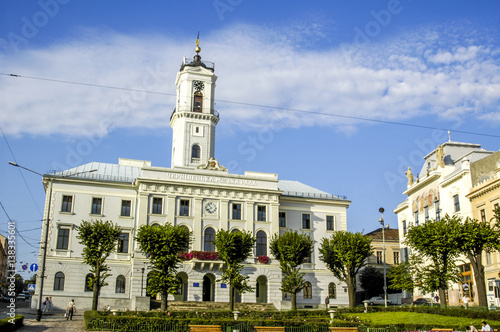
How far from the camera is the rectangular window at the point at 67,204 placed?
50.8 meters

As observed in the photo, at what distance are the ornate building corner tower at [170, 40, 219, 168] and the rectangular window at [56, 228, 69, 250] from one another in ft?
49.1

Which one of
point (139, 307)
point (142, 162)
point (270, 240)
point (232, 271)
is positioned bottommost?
point (139, 307)

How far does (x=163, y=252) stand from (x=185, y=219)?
980 cm

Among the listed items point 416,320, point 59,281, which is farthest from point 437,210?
point 59,281

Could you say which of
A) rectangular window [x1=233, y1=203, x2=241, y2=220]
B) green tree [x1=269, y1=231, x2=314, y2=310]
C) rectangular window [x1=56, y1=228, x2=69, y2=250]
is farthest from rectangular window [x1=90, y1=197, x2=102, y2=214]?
green tree [x1=269, y1=231, x2=314, y2=310]

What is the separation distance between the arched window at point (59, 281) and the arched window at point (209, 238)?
14135 millimetres

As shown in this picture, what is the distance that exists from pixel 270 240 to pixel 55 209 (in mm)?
22094

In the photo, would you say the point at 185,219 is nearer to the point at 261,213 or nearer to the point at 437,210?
the point at 261,213

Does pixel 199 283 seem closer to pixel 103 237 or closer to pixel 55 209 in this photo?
pixel 103 237

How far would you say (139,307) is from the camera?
43188 millimetres

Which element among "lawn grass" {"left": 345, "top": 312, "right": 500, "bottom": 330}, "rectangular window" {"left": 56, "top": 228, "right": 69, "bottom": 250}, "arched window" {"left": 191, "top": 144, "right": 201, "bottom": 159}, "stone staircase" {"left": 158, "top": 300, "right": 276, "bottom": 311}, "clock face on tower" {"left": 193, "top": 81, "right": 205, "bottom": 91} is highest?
"clock face on tower" {"left": 193, "top": 81, "right": 205, "bottom": 91}

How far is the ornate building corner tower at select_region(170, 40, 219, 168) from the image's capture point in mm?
61094

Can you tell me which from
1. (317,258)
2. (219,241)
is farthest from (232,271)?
(317,258)

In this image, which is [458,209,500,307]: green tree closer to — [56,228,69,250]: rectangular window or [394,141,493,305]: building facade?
[394,141,493,305]: building facade
